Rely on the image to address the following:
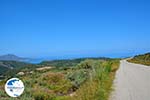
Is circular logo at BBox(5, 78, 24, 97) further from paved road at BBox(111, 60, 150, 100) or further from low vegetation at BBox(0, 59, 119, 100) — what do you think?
paved road at BBox(111, 60, 150, 100)

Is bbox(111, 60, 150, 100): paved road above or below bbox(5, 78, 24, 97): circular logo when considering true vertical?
below

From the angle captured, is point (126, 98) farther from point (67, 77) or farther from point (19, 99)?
point (67, 77)

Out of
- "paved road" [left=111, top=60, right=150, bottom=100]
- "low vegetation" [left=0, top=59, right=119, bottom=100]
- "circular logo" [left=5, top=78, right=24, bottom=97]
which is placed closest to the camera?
"circular logo" [left=5, top=78, right=24, bottom=97]

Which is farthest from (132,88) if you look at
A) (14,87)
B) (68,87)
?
(14,87)

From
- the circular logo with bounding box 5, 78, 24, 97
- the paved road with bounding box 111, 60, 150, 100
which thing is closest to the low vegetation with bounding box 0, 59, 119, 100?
the paved road with bounding box 111, 60, 150, 100

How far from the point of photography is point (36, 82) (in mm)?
20656

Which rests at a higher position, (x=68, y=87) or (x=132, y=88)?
(x=68, y=87)

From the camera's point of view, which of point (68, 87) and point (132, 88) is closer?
point (132, 88)

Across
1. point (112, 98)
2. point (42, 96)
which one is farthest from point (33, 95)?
point (112, 98)

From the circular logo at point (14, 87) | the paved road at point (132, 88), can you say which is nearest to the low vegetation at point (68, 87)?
the paved road at point (132, 88)

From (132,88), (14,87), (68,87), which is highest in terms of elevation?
(14,87)

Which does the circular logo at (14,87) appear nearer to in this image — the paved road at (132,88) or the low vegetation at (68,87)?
the low vegetation at (68,87)

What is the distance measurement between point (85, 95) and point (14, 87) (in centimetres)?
575

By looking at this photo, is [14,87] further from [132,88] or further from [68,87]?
[68,87]
